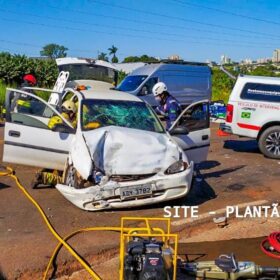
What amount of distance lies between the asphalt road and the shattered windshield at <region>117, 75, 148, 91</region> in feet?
30.4

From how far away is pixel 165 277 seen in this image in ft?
12.0

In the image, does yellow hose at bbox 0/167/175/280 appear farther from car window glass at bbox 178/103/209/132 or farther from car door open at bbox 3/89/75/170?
car window glass at bbox 178/103/209/132

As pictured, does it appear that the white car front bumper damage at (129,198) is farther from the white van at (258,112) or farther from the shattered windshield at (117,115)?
the white van at (258,112)

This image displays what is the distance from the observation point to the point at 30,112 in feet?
25.8

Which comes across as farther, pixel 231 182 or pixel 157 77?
pixel 157 77

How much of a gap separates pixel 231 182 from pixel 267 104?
347cm

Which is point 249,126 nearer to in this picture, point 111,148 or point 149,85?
point 111,148

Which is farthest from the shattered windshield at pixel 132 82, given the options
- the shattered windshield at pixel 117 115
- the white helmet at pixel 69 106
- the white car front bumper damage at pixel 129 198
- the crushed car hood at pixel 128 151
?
the white car front bumper damage at pixel 129 198

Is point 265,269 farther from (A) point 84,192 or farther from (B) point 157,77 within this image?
(B) point 157,77

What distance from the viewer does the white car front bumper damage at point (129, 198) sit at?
6133mm

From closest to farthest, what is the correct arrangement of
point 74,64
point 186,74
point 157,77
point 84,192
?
point 84,192 → point 74,64 → point 157,77 → point 186,74

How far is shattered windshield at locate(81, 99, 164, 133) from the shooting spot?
7.30 m

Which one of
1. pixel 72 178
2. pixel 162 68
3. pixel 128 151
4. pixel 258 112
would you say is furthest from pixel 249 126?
pixel 162 68

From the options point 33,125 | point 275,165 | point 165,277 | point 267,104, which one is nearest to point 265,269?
point 165,277
